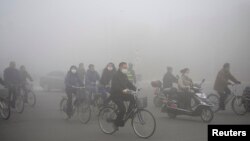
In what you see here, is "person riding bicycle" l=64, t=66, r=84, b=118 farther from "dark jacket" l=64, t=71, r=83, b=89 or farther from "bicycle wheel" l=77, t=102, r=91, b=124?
"bicycle wheel" l=77, t=102, r=91, b=124

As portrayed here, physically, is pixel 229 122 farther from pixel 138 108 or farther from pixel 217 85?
pixel 138 108

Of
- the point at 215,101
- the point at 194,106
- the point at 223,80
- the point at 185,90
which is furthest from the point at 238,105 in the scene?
the point at 185,90

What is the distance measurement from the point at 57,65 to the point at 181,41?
5763 millimetres

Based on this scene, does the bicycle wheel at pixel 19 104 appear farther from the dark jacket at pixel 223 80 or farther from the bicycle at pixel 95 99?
the dark jacket at pixel 223 80

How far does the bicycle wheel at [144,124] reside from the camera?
26.9 feet

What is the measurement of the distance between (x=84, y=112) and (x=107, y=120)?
6.05 feet

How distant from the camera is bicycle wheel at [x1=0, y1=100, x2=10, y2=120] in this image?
10680mm

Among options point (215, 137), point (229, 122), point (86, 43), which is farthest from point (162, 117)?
point (86, 43)

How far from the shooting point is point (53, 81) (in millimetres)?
19719

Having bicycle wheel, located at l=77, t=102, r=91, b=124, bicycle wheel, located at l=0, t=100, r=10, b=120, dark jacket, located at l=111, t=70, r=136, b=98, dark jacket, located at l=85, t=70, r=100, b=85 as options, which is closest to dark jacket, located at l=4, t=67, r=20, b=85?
bicycle wheel, located at l=0, t=100, r=10, b=120

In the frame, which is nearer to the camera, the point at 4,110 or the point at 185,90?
the point at 4,110

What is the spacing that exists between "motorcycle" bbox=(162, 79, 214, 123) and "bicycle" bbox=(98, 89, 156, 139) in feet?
8.00

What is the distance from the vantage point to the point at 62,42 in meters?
16.6

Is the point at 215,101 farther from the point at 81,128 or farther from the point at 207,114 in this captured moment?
Answer: the point at 81,128
